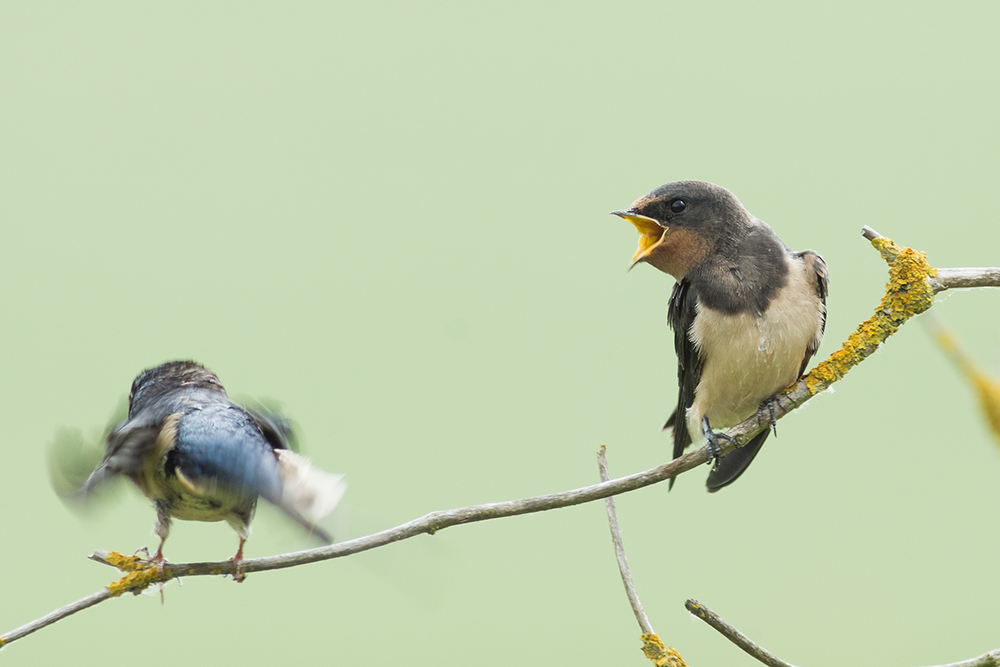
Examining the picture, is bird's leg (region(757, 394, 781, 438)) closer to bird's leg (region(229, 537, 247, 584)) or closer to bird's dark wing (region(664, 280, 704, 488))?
bird's dark wing (region(664, 280, 704, 488))

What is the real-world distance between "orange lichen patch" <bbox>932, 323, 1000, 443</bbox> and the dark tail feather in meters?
1.19

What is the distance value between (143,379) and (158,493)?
0.30m

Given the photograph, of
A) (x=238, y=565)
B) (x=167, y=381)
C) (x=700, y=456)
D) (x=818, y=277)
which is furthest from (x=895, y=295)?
(x=167, y=381)

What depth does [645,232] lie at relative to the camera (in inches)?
60.4

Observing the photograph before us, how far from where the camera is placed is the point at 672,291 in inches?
65.9

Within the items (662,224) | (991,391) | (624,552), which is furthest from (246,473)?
(991,391)

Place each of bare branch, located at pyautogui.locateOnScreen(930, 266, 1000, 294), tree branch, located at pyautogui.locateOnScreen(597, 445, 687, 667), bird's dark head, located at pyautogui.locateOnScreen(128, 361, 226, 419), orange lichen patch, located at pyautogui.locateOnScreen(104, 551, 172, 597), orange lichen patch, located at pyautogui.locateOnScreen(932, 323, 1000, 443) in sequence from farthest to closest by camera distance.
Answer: bird's dark head, located at pyautogui.locateOnScreen(128, 361, 226, 419), orange lichen patch, located at pyautogui.locateOnScreen(104, 551, 172, 597), tree branch, located at pyautogui.locateOnScreen(597, 445, 687, 667), bare branch, located at pyautogui.locateOnScreen(930, 266, 1000, 294), orange lichen patch, located at pyautogui.locateOnScreen(932, 323, 1000, 443)

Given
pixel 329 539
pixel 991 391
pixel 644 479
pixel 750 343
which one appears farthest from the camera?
pixel 750 343

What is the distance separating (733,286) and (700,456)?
1.43 ft

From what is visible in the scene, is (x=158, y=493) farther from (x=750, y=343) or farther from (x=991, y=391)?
(x=991, y=391)

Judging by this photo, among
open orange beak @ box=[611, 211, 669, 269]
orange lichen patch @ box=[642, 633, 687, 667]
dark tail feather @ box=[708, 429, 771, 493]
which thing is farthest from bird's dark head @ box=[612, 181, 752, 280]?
orange lichen patch @ box=[642, 633, 687, 667]

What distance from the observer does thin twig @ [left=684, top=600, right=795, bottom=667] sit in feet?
3.39

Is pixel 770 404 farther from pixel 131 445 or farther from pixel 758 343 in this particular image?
pixel 131 445

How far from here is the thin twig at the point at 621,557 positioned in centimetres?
121
